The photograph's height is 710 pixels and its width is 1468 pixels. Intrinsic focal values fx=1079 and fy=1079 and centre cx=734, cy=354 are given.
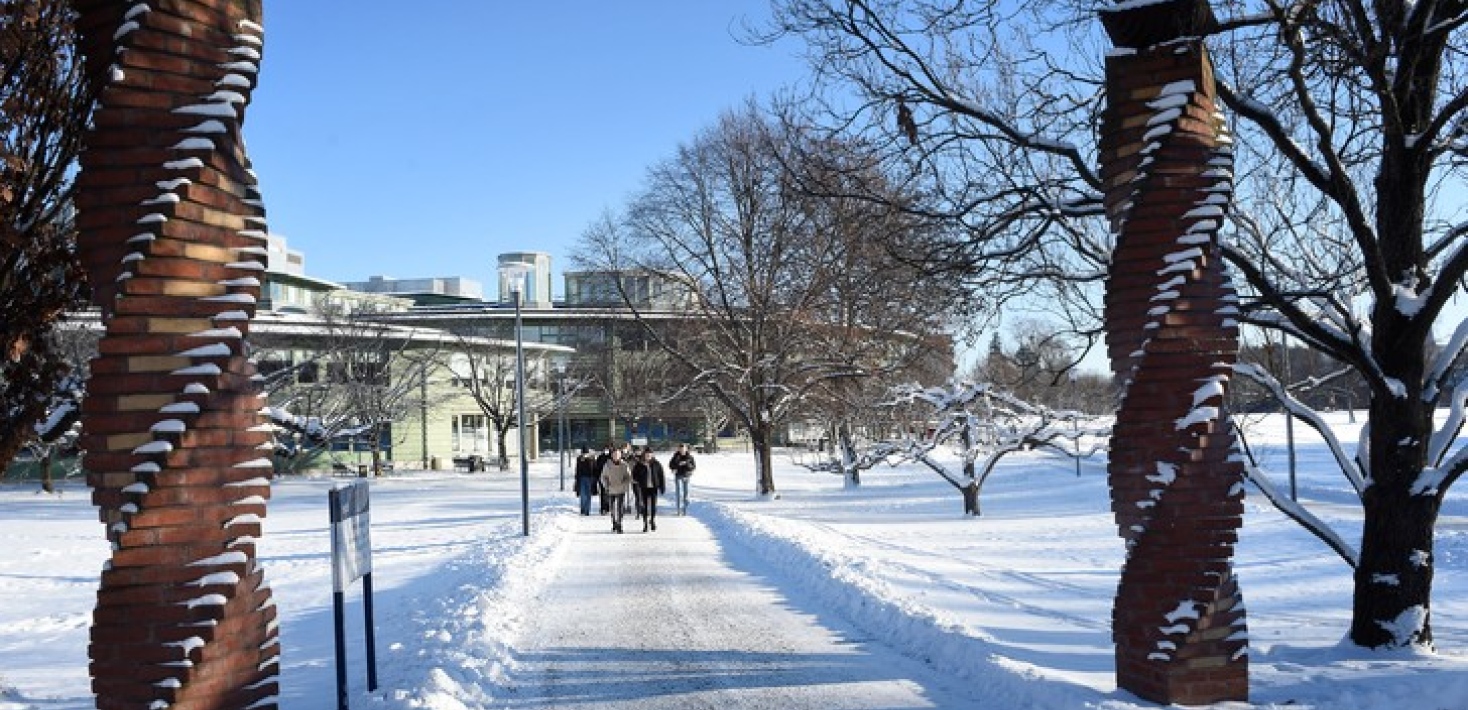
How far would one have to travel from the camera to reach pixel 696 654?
348 inches

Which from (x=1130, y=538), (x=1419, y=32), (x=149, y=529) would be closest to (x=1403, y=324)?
(x=1419, y=32)

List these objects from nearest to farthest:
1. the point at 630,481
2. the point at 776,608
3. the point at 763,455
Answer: the point at 776,608 < the point at 630,481 < the point at 763,455

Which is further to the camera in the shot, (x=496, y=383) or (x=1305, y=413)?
(x=496, y=383)

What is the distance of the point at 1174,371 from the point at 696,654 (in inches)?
175

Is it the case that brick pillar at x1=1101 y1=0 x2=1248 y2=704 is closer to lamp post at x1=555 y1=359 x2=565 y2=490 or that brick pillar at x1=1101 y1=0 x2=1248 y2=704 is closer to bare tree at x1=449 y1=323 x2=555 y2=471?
lamp post at x1=555 y1=359 x2=565 y2=490

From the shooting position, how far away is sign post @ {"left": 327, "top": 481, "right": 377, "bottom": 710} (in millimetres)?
6750

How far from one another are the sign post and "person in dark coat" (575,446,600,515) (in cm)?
1729

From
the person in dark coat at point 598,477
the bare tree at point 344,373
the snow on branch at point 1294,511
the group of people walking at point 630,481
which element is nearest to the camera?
the snow on branch at point 1294,511

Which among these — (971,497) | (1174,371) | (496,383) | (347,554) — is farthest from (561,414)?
(1174,371)

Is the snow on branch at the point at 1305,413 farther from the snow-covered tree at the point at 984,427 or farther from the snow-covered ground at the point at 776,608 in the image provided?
the snow-covered tree at the point at 984,427

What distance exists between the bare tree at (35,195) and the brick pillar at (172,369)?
2.85m

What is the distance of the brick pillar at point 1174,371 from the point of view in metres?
6.40

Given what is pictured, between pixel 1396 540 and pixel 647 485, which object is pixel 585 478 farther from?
pixel 1396 540

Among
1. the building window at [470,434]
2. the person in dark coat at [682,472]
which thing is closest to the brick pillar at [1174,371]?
the person in dark coat at [682,472]
